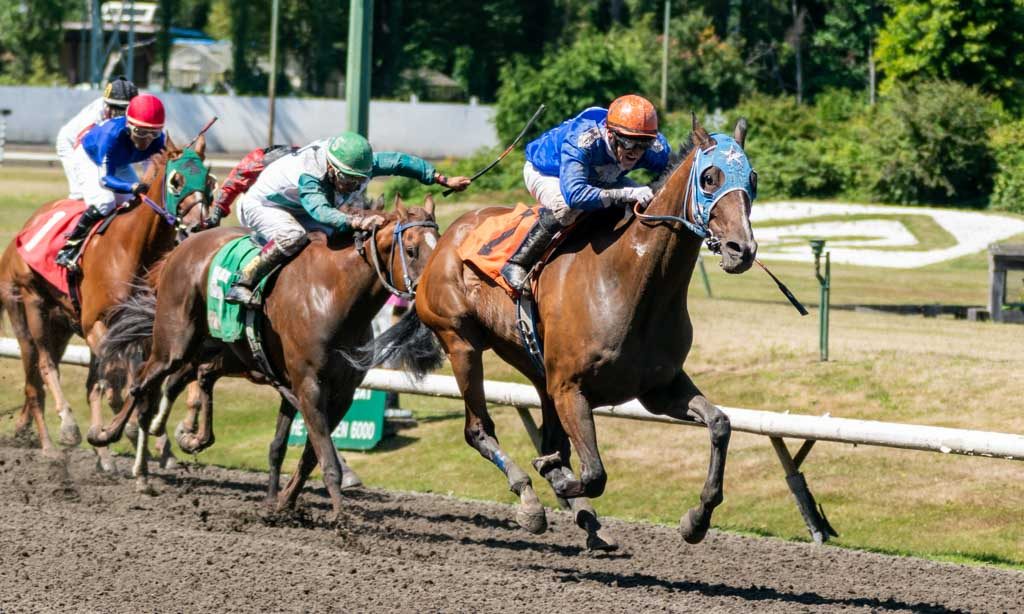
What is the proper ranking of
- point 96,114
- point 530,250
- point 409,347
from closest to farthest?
point 530,250 → point 409,347 → point 96,114

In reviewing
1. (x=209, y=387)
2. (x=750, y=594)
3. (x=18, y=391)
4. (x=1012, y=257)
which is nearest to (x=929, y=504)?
(x=750, y=594)

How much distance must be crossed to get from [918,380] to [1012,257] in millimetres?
5239

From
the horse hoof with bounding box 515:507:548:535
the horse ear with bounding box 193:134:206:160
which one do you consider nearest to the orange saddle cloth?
the horse hoof with bounding box 515:507:548:535

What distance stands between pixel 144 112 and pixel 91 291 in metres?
1.30

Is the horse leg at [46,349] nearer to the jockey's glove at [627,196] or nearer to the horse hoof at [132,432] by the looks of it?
the horse hoof at [132,432]

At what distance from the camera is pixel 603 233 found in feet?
23.8

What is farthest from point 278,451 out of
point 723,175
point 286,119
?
point 286,119

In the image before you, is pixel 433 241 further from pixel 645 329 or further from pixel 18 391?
pixel 18 391

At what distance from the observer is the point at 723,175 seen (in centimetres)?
643

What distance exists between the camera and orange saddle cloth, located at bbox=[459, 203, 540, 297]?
773cm

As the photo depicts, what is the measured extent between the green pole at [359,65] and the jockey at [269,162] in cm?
117

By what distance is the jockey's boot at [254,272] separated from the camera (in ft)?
28.3

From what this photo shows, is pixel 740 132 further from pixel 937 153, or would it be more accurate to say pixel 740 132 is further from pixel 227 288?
pixel 937 153

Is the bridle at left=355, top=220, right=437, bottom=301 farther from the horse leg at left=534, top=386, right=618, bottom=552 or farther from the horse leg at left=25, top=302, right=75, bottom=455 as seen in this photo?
the horse leg at left=25, top=302, right=75, bottom=455
